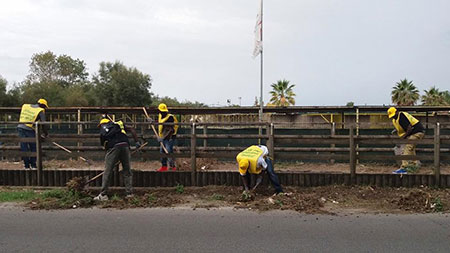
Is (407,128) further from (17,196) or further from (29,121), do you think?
(29,121)

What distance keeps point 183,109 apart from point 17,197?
502cm

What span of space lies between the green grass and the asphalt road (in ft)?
2.45

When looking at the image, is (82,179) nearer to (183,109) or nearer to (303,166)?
(183,109)

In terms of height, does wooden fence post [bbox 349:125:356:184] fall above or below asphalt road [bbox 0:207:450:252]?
above

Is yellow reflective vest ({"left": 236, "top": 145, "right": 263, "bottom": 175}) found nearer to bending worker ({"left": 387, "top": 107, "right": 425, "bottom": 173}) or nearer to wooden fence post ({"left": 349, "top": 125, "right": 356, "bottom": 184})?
wooden fence post ({"left": 349, "top": 125, "right": 356, "bottom": 184})

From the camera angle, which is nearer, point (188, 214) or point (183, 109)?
point (188, 214)

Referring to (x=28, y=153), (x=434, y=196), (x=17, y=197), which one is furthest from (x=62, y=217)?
(x=434, y=196)

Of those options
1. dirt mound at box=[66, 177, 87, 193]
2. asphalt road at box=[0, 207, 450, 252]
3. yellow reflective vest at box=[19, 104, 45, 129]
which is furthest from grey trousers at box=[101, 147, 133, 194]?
yellow reflective vest at box=[19, 104, 45, 129]

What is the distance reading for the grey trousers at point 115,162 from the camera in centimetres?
693

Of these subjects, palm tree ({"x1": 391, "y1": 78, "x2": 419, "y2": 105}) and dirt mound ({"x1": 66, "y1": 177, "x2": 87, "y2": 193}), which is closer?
dirt mound ({"x1": 66, "y1": 177, "x2": 87, "y2": 193})

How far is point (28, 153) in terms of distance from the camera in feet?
26.6

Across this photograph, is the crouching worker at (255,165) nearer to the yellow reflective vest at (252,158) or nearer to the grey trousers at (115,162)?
the yellow reflective vest at (252,158)

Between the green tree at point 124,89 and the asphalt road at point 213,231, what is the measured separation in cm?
3870

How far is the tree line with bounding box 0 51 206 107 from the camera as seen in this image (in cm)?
3853
